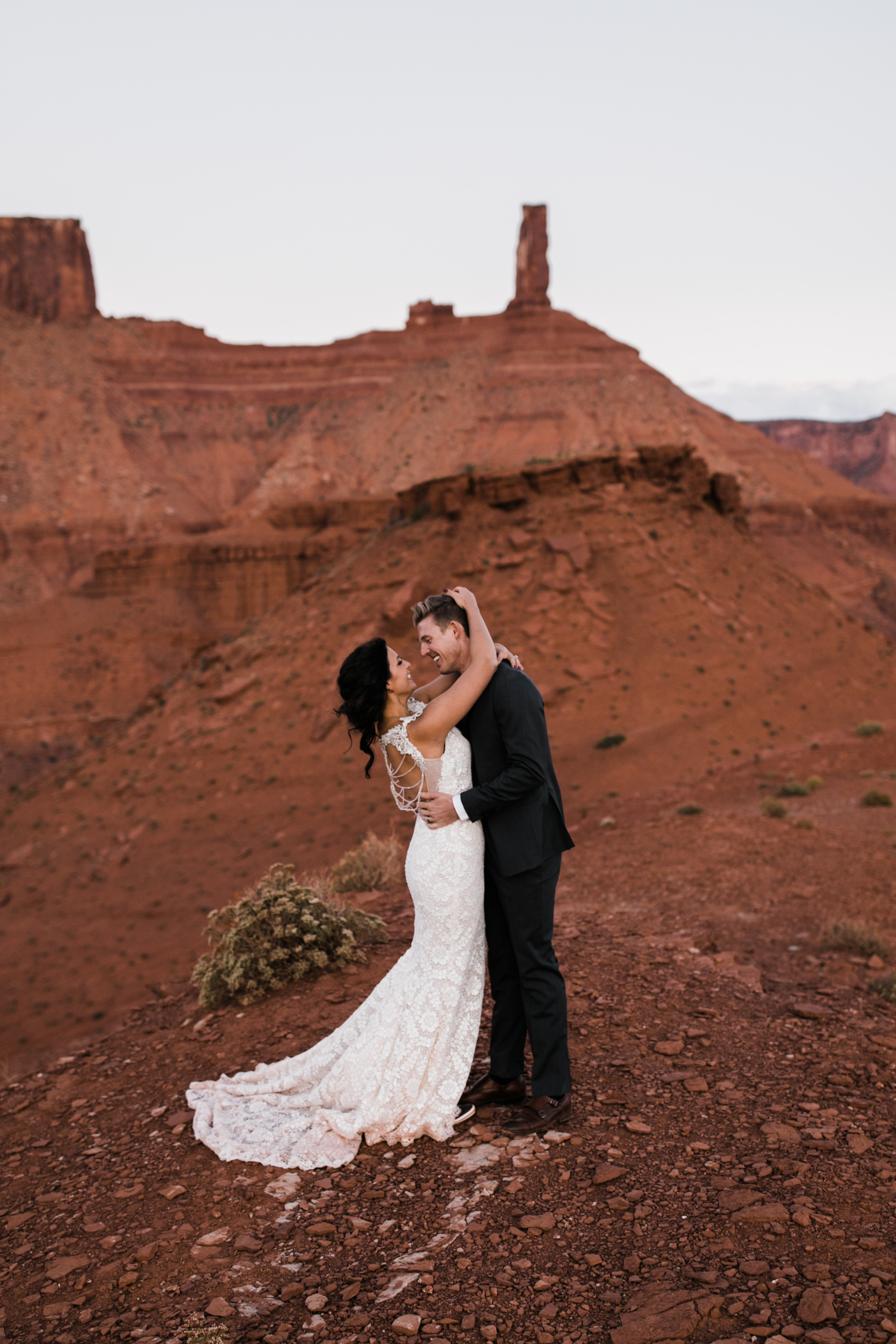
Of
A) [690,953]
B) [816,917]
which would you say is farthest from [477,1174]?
[816,917]

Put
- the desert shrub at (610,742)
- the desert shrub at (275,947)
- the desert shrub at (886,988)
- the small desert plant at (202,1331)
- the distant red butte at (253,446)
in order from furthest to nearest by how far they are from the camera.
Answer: the distant red butte at (253,446) → the desert shrub at (610,742) → the desert shrub at (275,947) → the desert shrub at (886,988) → the small desert plant at (202,1331)

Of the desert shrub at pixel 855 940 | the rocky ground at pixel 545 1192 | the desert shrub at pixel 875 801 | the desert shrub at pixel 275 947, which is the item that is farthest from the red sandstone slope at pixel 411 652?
the rocky ground at pixel 545 1192

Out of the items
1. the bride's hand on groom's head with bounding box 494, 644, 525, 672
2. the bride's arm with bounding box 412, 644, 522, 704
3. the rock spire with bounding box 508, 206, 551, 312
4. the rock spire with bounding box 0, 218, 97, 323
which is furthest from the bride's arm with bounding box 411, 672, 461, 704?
the rock spire with bounding box 0, 218, 97, 323

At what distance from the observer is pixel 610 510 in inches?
846

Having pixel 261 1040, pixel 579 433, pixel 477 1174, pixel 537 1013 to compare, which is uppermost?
pixel 579 433

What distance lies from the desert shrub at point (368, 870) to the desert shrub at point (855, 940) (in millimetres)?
4044

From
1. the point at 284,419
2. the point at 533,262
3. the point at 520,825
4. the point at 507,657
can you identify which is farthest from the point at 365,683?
the point at 533,262

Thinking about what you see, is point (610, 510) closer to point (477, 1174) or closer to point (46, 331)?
point (477, 1174)

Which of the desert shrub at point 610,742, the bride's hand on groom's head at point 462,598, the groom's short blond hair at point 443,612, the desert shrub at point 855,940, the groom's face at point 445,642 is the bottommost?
the desert shrub at point 610,742

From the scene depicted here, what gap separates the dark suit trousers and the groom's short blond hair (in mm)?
1071

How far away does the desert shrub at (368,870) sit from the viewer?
8930 mm

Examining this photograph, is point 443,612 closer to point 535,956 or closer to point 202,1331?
point 535,956

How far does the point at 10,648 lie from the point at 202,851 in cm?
3189

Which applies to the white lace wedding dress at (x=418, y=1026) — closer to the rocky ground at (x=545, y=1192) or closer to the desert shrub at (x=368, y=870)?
the rocky ground at (x=545, y=1192)
